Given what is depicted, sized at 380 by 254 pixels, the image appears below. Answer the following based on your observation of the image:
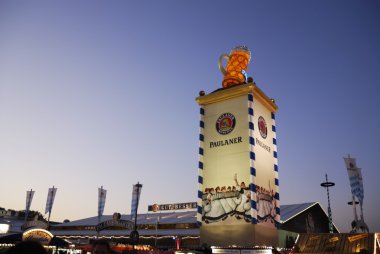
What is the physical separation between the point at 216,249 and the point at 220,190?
11.1 ft

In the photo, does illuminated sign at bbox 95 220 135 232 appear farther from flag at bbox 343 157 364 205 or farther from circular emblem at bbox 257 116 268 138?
flag at bbox 343 157 364 205

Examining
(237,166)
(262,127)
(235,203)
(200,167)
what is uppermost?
(262,127)

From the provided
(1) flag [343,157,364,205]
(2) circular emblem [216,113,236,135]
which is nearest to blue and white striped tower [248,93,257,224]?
(2) circular emblem [216,113,236,135]

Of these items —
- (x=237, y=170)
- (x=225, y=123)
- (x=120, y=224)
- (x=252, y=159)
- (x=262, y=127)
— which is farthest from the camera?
(x=120, y=224)

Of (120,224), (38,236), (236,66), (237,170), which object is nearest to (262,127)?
(237,170)

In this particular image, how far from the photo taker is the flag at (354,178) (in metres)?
25.0

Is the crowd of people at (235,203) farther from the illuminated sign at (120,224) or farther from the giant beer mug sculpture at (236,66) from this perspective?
the illuminated sign at (120,224)

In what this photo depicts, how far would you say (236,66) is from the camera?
23.3 m

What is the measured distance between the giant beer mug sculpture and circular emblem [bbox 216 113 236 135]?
2.43 metres

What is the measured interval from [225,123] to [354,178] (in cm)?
1147

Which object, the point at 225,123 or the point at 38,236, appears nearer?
the point at 38,236

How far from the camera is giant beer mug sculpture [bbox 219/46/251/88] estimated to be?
2294 centimetres

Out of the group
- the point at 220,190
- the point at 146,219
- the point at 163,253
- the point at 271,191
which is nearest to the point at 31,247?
the point at 163,253

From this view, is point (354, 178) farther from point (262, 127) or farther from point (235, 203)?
point (235, 203)
